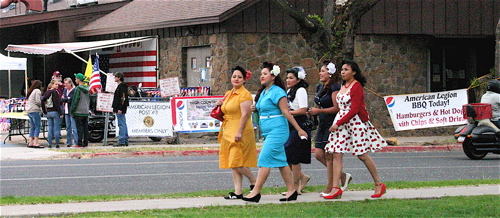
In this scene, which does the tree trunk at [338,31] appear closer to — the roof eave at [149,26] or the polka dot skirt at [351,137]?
the roof eave at [149,26]

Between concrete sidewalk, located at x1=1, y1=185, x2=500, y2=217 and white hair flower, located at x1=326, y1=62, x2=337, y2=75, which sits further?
white hair flower, located at x1=326, y1=62, x2=337, y2=75

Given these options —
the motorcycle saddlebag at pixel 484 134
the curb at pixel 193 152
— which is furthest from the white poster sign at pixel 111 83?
the motorcycle saddlebag at pixel 484 134

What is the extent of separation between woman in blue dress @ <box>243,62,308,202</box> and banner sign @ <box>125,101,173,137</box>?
37.7 ft

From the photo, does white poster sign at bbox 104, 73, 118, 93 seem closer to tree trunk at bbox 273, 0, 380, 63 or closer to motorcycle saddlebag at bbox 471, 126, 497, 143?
tree trunk at bbox 273, 0, 380, 63

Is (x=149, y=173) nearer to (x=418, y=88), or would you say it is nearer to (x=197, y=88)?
(x=197, y=88)

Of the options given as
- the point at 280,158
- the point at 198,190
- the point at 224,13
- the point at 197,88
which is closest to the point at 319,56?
the point at 224,13

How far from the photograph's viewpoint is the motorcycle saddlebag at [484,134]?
647 inches

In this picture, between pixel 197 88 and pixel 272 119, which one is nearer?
pixel 272 119

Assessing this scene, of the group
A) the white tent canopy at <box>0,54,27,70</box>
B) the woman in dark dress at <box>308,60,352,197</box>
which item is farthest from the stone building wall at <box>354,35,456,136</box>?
the woman in dark dress at <box>308,60,352,197</box>

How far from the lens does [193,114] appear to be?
21.8 m

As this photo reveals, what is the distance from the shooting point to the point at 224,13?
2278cm

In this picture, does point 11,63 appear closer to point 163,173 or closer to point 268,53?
point 268,53

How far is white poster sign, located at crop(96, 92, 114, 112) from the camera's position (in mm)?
20797

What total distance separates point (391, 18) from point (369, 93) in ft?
8.16
